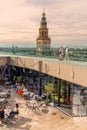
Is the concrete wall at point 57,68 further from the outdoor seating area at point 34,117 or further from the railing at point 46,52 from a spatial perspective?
the outdoor seating area at point 34,117

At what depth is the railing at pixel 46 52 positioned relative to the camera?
61.0 ft

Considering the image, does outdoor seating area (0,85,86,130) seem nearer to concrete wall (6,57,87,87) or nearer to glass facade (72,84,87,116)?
glass facade (72,84,87,116)

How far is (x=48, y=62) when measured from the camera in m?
21.9

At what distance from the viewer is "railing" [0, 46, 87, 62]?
18594mm

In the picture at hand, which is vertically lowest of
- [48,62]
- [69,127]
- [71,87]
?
[69,127]

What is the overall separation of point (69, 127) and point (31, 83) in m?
11.8

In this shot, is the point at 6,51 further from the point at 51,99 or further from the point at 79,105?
the point at 79,105

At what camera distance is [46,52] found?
24.1 meters

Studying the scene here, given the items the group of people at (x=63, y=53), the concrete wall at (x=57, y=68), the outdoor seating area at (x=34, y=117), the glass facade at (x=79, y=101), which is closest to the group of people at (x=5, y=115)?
the outdoor seating area at (x=34, y=117)

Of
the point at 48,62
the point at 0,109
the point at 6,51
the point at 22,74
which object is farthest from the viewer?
the point at 6,51

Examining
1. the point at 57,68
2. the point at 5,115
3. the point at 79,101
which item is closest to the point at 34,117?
the point at 5,115

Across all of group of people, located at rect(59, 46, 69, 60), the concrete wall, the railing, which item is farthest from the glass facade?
group of people, located at rect(59, 46, 69, 60)

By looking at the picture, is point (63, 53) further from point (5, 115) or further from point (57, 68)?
point (5, 115)

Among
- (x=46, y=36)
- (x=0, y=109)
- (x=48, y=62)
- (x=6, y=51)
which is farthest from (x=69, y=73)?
(x=46, y=36)
